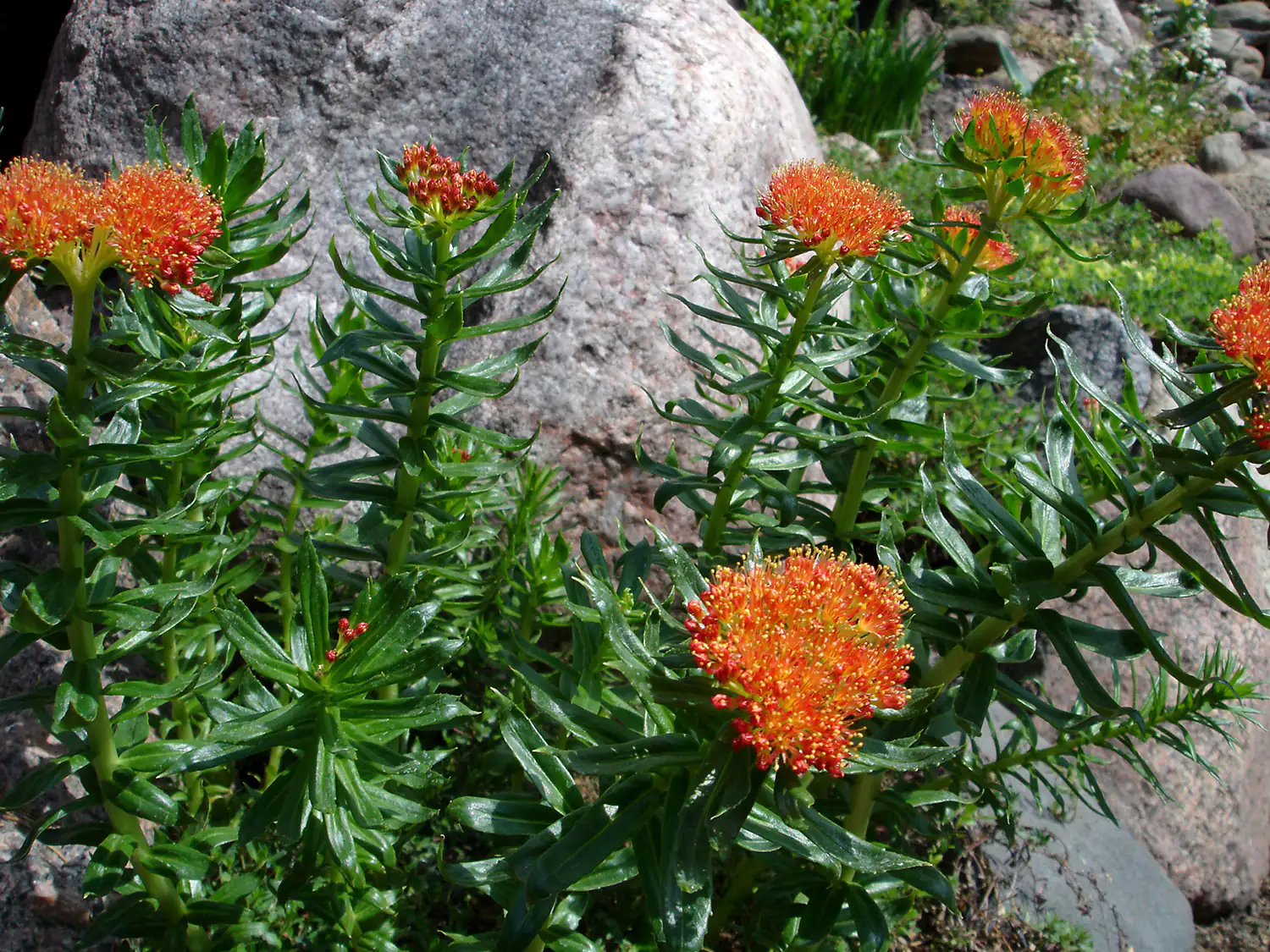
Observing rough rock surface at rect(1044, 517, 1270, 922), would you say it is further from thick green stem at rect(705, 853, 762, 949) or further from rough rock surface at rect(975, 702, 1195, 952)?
thick green stem at rect(705, 853, 762, 949)

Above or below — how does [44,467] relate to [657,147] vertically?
below

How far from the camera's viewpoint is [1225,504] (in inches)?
80.5

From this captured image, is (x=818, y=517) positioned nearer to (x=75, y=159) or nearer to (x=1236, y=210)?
(x=75, y=159)

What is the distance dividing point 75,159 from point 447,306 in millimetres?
2604

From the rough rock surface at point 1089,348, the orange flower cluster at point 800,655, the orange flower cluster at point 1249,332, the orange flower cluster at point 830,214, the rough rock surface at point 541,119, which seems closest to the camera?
the orange flower cluster at point 800,655

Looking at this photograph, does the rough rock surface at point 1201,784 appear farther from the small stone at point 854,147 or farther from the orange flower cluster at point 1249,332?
the small stone at point 854,147

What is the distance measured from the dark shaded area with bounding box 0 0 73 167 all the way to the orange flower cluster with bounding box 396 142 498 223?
4.12 metres

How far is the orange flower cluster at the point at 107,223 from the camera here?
178 cm

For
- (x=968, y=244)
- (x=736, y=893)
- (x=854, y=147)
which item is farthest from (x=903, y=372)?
(x=854, y=147)

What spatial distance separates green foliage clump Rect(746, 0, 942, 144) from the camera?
830cm

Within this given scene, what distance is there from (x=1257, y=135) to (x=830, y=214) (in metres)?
9.95

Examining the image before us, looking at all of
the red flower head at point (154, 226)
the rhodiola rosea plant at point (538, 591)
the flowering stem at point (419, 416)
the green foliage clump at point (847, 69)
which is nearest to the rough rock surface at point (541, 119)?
the rhodiola rosea plant at point (538, 591)

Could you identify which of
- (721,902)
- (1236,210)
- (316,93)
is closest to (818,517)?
(721,902)

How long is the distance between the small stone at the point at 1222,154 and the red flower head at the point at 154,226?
9.54m
